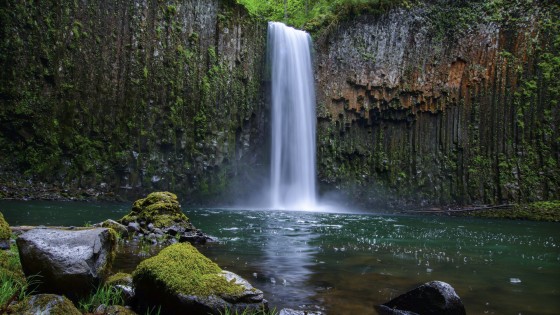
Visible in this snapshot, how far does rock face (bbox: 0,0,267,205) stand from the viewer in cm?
2298

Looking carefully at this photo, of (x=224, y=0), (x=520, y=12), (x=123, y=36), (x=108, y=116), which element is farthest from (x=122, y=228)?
(x=520, y=12)

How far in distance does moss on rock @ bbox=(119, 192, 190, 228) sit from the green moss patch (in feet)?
18.3

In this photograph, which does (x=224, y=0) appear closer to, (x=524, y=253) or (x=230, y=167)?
(x=230, y=167)

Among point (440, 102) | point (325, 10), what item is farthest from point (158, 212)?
point (325, 10)

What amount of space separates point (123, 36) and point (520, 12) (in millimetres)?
27249

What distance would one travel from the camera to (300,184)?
29906 millimetres

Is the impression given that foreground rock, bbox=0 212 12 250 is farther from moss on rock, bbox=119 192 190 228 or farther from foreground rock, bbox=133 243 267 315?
moss on rock, bbox=119 192 190 228

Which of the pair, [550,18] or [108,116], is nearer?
[108,116]

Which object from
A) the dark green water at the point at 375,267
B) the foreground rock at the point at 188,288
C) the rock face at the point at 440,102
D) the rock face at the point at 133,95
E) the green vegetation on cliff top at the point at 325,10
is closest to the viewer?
the foreground rock at the point at 188,288

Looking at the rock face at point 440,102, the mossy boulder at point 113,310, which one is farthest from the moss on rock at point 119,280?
the rock face at point 440,102

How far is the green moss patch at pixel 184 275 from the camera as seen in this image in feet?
14.5

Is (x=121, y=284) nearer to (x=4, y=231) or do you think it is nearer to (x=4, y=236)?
(x=4, y=236)

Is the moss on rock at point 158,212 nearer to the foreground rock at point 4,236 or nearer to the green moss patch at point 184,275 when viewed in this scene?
the foreground rock at point 4,236

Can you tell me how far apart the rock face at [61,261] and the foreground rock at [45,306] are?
486 millimetres
